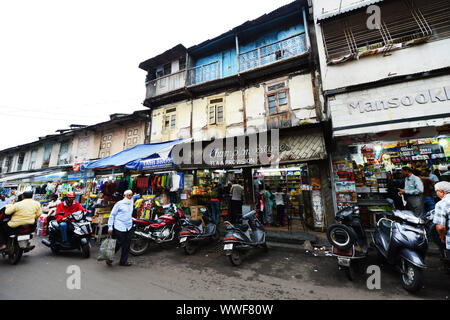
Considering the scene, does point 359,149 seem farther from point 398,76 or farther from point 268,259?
point 268,259

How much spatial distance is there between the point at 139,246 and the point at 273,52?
1010 centimetres

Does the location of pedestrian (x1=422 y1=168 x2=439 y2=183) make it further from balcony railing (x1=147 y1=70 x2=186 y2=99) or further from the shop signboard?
balcony railing (x1=147 y1=70 x2=186 y2=99)

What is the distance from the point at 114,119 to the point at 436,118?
16.3 m

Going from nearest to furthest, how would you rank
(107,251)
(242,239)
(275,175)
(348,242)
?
(348,242)
(107,251)
(242,239)
(275,175)

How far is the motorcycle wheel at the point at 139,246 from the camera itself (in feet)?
17.0

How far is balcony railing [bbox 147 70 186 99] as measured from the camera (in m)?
10.8

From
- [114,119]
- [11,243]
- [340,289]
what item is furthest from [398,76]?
[114,119]

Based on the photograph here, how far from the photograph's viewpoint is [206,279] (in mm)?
3656

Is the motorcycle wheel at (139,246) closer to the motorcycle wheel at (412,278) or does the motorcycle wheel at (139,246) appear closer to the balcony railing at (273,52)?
the motorcycle wheel at (412,278)

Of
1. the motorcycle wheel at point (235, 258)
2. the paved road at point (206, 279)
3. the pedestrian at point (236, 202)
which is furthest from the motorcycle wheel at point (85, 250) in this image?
the pedestrian at point (236, 202)

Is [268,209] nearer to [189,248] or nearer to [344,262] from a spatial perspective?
[189,248]

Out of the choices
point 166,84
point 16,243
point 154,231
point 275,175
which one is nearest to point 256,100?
point 275,175

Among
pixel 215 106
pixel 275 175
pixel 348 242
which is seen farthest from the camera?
pixel 275 175

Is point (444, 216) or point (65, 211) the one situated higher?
point (444, 216)
